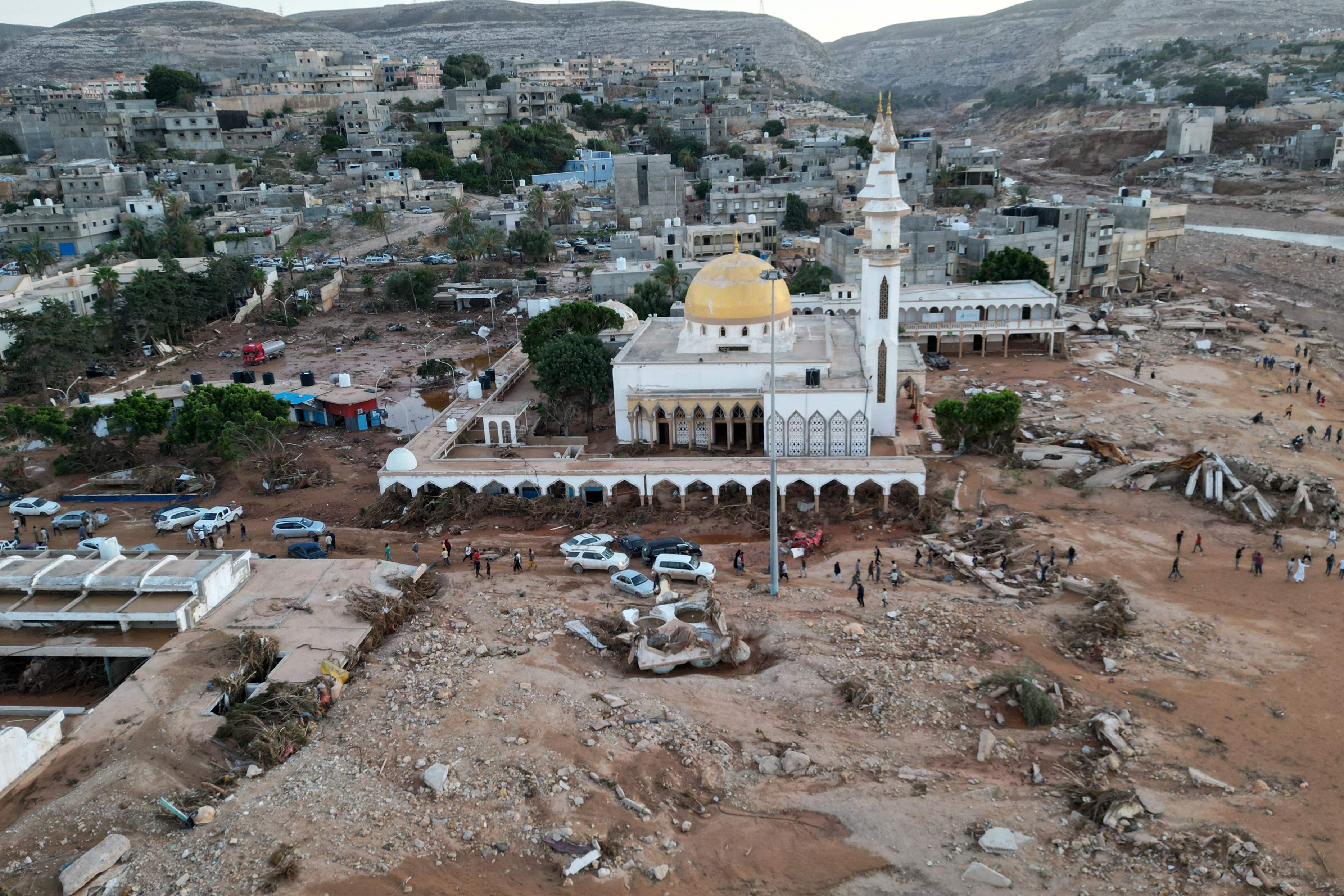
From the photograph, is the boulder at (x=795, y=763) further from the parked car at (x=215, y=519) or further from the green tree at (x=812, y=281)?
the green tree at (x=812, y=281)

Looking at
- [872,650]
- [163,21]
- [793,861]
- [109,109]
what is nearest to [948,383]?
[872,650]

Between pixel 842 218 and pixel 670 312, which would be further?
pixel 842 218

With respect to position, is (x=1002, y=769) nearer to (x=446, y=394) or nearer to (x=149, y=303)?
(x=446, y=394)

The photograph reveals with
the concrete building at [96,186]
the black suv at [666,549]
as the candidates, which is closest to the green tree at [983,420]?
the black suv at [666,549]

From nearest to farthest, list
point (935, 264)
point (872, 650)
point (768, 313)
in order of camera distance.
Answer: point (872, 650)
point (768, 313)
point (935, 264)

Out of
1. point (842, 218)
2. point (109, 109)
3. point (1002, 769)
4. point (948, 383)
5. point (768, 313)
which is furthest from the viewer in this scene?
point (109, 109)

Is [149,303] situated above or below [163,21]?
below
